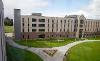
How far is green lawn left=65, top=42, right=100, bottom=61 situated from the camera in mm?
17283

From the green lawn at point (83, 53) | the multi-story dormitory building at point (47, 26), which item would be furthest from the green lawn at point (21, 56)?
the multi-story dormitory building at point (47, 26)

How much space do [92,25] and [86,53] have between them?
14.0 meters

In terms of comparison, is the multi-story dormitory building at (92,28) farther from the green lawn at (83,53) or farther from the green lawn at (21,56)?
the green lawn at (21,56)

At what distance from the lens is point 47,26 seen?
89.1 feet

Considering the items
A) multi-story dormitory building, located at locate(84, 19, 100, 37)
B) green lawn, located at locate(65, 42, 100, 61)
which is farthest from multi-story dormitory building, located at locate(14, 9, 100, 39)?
green lawn, located at locate(65, 42, 100, 61)

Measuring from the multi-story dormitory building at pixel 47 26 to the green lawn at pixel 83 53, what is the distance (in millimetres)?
6833

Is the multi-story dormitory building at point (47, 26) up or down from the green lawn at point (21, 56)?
up

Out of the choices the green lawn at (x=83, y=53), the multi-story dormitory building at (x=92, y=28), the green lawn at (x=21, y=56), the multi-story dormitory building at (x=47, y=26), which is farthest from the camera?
the multi-story dormitory building at (x=92, y=28)

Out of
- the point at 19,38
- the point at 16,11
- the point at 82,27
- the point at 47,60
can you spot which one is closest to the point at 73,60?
the point at 47,60

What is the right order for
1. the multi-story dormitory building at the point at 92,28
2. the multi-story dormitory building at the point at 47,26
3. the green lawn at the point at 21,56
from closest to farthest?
1. the green lawn at the point at 21,56
2. the multi-story dormitory building at the point at 47,26
3. the multi-story dormitory building at the point at 92,28

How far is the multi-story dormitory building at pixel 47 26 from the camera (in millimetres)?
24659

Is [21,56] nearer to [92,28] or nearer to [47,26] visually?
[47,26]

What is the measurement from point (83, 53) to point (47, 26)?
9.37 metres

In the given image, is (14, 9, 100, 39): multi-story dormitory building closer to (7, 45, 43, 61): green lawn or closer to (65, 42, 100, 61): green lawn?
(7, 45, 43, 61): green lawn
